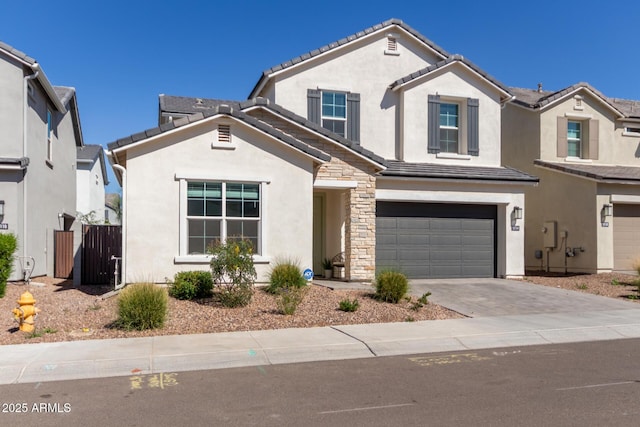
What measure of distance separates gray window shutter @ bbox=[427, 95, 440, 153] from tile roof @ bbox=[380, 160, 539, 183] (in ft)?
1.96

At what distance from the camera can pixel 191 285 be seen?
12.1 metres

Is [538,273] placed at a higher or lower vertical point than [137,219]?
lower

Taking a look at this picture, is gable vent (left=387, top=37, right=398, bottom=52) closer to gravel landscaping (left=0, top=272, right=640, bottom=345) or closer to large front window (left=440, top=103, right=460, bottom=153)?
large front window (left=440, top=103, right=460, bottom=153)

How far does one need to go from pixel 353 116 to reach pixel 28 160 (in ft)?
31.1

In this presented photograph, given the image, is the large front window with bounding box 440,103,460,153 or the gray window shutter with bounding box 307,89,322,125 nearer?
the gray window shutter with bounding box 307,89,322,125

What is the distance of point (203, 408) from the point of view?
234 inches

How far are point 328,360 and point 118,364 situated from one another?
119 inches

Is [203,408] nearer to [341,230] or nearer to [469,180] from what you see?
[341,230]

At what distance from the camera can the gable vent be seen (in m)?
18.3

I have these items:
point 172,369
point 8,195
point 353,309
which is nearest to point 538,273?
point 353,309

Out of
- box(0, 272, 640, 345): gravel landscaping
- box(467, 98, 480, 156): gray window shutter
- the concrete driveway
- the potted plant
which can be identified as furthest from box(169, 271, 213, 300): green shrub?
box(467, 98, 480, 156): gray window shutter

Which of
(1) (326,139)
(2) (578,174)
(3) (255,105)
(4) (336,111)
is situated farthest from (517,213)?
(3) (255,105)

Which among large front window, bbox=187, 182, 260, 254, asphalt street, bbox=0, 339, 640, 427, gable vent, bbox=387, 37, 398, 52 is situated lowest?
asphalt street, bbox=0, 339, 640, 427

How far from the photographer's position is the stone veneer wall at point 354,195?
1521 centimetres
